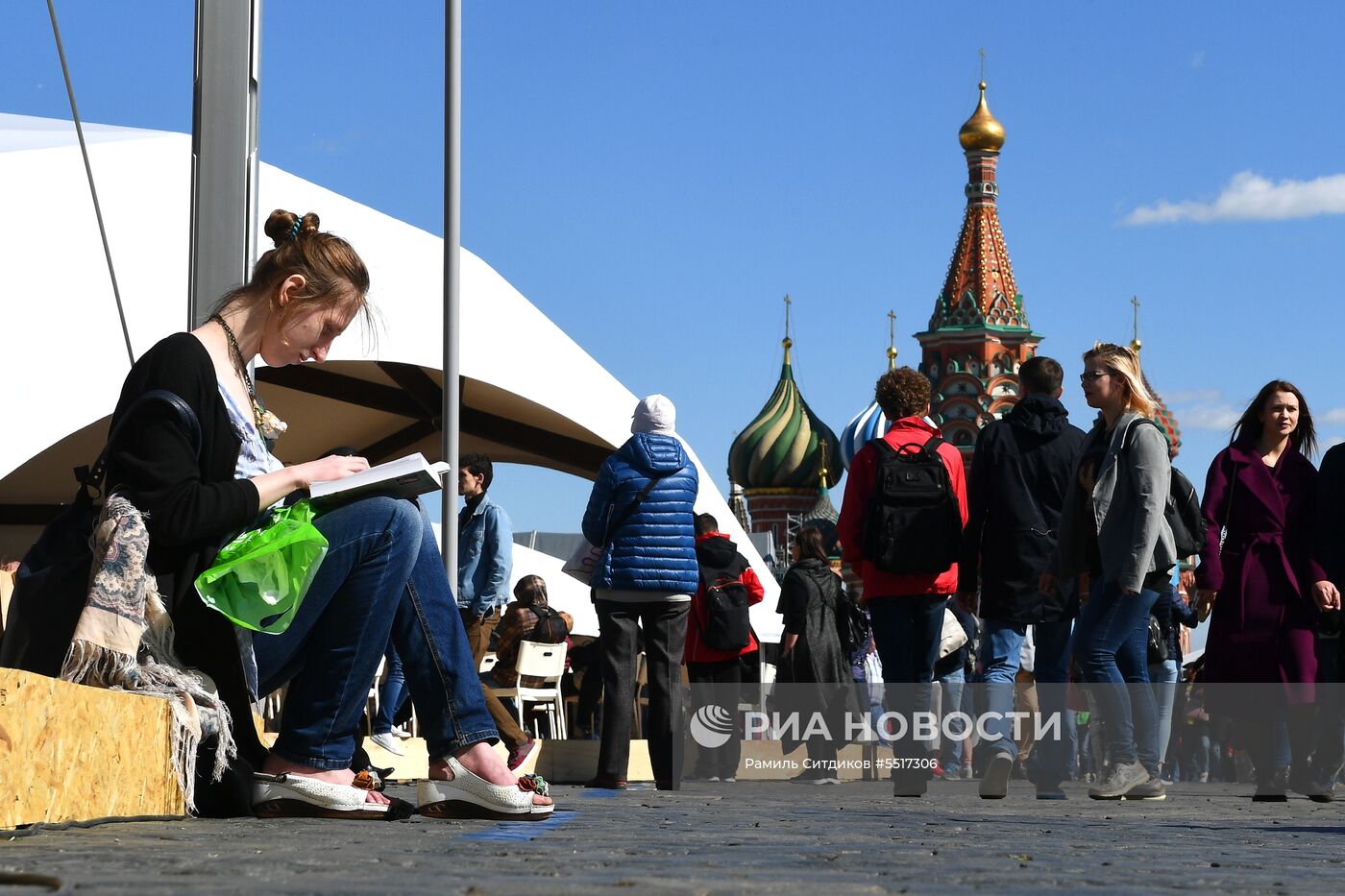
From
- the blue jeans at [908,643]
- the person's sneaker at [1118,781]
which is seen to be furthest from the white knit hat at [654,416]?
the person's sneaker at [1118,781]

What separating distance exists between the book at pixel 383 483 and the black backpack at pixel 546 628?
8080mm

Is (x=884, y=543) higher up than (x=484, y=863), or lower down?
higher up

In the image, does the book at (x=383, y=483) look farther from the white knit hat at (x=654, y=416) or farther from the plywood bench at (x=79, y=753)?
the white knit hat at (x=654, y=416)

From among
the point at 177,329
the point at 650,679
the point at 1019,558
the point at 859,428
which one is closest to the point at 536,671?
the point at 650,679

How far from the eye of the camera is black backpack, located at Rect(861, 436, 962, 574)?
7.01 m

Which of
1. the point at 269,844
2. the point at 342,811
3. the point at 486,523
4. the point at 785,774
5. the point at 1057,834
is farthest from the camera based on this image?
the point at 785,774

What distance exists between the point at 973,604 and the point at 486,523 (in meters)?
3.34

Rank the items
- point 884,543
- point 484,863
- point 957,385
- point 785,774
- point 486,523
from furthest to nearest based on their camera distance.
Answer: point 957,385 → point 785,774 → point 486,523 → point 884,543 → point 484,863

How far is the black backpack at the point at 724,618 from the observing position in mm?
9734

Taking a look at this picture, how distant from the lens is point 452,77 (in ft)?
33.4

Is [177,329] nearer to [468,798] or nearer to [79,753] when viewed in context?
[468,798]

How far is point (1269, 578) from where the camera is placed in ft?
23.5

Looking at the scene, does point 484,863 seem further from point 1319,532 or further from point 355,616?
point 1319,532

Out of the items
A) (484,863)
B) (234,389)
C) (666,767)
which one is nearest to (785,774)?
(666,767)
